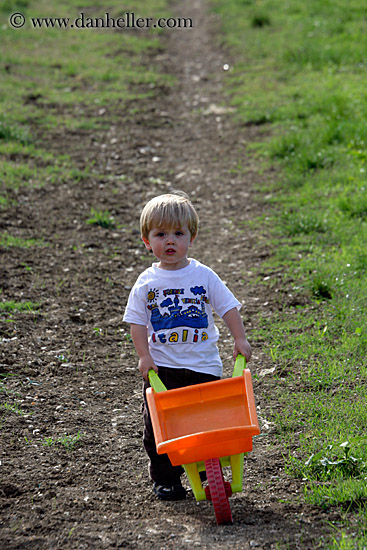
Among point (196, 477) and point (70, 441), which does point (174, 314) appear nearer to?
point (196, 477)

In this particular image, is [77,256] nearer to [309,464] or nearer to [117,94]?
[309,464]

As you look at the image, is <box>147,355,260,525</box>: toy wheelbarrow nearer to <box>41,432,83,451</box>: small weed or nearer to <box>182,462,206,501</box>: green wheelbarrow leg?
<box>182,462,206,501</box>: green wheelbarrow leg

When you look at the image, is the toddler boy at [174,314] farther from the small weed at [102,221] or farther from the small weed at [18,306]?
the small weed at [102,221]

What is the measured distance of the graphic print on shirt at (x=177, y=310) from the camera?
349 centimetres

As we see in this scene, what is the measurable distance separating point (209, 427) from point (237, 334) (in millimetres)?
494

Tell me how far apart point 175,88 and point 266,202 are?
5235 millimetres

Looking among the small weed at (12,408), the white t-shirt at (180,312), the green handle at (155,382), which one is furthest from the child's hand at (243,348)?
the small weed at (12,408)

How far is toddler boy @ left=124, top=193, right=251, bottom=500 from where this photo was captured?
11.4 ft

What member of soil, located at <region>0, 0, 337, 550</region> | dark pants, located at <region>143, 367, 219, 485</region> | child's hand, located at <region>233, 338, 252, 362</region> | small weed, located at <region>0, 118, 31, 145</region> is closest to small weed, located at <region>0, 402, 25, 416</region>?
soil, located at <region>0, 0, 337, 550</region>

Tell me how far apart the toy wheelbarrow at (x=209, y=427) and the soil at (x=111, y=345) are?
0.19 metres

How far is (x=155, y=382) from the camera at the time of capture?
329 cm

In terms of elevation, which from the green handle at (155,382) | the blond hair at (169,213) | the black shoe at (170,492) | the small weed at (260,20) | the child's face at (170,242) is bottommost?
the black shoe at (170,492)

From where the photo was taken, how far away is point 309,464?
359cm

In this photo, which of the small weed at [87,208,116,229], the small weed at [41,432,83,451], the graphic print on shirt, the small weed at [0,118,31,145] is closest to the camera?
the graphic print on shirt
